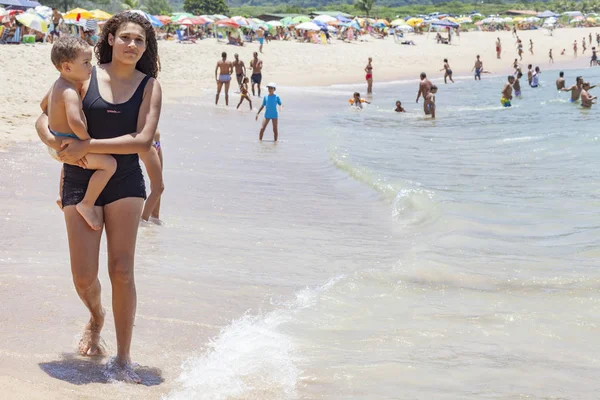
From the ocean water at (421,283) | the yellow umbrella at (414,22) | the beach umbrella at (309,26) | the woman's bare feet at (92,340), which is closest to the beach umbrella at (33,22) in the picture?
the ocean water at (421,283)

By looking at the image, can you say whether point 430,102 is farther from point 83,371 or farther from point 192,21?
point 192,21

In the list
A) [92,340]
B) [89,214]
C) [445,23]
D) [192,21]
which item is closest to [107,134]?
[89,214]

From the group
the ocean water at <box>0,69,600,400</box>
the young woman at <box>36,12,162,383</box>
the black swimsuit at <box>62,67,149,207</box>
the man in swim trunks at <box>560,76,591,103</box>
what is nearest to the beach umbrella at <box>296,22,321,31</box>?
the man in swim trunks at <box>560,76,591,103</box>

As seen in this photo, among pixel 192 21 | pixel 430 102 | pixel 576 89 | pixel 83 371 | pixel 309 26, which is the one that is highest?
pixel 192 21

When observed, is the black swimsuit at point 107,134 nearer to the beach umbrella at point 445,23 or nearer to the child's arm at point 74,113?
the child's arm at point 74,113

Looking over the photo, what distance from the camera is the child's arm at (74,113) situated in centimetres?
329

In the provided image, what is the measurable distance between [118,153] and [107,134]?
11 centimetres

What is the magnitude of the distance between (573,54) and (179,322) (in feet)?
205

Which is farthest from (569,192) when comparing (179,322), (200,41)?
(200,41)

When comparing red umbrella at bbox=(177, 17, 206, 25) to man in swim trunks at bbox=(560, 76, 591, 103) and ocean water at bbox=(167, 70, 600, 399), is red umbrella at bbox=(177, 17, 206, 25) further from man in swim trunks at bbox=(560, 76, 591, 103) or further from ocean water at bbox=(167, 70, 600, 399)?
ocean water at bbox=(167, 70, 600, 399)

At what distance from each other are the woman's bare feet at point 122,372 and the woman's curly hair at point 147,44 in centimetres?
132

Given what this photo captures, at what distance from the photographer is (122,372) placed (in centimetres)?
350

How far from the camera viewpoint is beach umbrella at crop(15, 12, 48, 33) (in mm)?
28469

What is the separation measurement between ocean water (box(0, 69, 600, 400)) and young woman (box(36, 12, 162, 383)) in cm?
40
